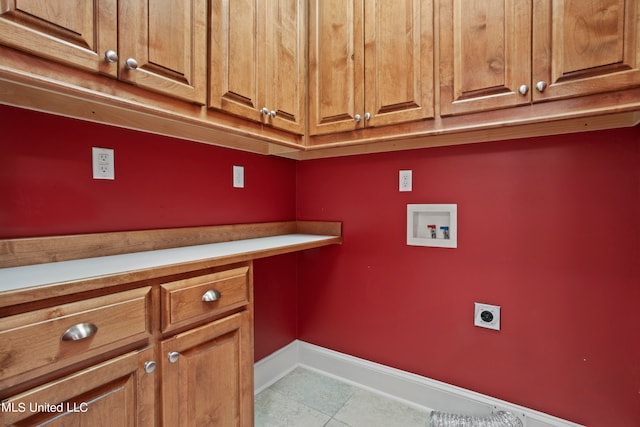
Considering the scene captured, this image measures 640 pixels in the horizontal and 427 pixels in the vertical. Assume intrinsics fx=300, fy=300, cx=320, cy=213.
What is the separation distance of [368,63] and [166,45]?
87 cm

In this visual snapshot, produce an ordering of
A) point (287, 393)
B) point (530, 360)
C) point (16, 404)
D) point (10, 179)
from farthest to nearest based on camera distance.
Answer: point (287, 393), point (530, 360), point (10, 179), point (16, 404)

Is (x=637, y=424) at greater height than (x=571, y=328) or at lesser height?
lesser

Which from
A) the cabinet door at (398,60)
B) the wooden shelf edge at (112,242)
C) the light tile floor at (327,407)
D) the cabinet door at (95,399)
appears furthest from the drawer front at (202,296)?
the cabinet door at (398,60)

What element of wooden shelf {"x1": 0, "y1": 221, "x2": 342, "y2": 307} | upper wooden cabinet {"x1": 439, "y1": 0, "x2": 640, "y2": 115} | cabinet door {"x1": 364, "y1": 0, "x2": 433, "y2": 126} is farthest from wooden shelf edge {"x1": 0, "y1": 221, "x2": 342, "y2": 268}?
upper wooden cabinet {"x1": 439, "y1": 0, "x2": 640, "y2": 115}

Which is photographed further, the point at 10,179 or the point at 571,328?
the point at 571,328

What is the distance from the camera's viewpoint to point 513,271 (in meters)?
1.41

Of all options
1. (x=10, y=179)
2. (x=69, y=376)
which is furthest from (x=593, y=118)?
(x=10, y=179)

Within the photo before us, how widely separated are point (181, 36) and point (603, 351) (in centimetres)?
206

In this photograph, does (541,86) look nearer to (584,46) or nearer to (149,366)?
(584,46)

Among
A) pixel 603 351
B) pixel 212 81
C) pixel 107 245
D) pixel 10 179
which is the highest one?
pixel 212 81

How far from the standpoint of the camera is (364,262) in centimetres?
181

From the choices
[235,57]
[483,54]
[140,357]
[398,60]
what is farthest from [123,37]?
[483,54]

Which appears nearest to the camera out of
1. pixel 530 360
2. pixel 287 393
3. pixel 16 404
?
pixel 16 404

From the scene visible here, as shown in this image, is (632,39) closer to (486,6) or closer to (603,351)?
(486,6)
